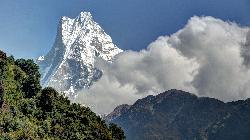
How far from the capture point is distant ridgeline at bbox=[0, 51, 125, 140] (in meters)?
145

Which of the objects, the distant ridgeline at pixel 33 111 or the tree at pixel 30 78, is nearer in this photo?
the distant ridgeline at pixel 33 111

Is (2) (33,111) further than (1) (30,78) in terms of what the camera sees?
No

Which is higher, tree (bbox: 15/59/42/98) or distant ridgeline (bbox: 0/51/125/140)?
tree (bbox: 15/59/42/98)

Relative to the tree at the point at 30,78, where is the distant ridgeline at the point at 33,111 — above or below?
below

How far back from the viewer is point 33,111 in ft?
523

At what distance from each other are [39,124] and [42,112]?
6867 mm

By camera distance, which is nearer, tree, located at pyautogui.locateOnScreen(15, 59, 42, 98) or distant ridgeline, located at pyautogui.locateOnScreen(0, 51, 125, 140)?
distant ridgeline, located at pyautogui.locateOnScreen(0, 51, 125, 140)

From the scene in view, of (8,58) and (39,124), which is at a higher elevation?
(8,58)

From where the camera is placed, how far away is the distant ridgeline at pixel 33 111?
477ft

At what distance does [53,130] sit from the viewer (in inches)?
6250

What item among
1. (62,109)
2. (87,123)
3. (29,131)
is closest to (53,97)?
(62,109)

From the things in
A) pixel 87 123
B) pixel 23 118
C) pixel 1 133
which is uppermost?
pixel 87 123

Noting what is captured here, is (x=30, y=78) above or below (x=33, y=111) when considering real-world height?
above

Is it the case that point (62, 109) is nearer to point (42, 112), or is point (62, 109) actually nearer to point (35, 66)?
point (42, 112)
